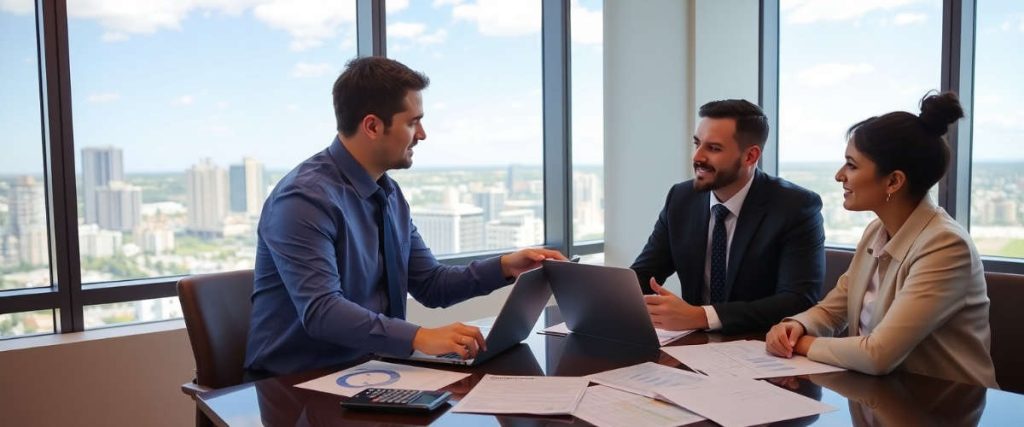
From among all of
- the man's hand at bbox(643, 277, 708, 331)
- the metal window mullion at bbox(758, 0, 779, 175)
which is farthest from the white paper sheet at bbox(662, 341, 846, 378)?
the metal window mullion at bbox(758, 0, 779, 175)

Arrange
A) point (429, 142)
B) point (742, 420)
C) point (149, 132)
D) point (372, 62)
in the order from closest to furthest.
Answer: point (742, 420), point (372, 62), point (149, 132), point (429, 142)

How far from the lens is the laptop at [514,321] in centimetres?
163

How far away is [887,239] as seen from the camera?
1.91 meters

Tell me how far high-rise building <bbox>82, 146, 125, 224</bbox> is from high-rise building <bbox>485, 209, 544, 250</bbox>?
5.95 feet

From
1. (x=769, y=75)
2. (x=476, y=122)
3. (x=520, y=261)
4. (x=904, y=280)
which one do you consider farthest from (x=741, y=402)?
(x=769, y=75)

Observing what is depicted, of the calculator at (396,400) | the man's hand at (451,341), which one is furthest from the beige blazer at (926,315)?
the calculator at (396,400)

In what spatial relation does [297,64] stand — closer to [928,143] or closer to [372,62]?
[372,62]

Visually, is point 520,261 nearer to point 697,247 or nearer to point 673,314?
point 673,314

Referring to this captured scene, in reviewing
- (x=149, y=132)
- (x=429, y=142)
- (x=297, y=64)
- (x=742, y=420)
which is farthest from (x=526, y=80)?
(x=742, y=420)

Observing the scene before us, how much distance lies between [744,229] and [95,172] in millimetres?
2331

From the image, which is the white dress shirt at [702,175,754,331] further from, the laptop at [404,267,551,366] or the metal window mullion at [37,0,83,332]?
the metal window mullion at [37,0,83,332]

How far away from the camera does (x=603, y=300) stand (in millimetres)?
1786

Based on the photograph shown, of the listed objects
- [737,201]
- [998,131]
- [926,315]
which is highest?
[998,131]

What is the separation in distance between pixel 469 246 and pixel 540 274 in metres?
2.06
